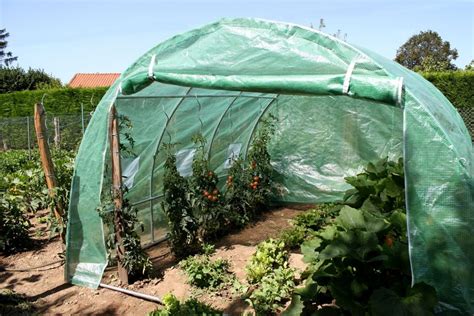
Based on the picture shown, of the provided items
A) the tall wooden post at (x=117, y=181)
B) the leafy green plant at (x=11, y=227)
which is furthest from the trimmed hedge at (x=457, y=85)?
→ the leafy green plant at (x=11, y=227)

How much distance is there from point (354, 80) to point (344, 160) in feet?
16.4

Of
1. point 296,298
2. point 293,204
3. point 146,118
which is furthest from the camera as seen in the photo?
point 293,204

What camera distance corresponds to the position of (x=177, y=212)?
5434 millimetres

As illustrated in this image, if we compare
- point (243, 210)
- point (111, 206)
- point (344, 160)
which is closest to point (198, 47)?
point (111, 206)

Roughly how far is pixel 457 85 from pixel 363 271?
11.0m

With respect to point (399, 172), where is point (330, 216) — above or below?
below

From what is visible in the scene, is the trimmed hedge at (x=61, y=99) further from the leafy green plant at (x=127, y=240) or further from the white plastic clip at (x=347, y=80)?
the white plastic clip at (x=347, y=80)

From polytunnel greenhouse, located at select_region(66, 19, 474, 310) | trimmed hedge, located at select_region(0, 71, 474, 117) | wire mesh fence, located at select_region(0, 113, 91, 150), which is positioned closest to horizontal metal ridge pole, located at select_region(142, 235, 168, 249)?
polytunnel greenhouse, located at select_region(66, 19, 474, 310)

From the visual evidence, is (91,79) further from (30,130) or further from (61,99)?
(30,130)

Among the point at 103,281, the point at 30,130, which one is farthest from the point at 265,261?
the point at 30,130

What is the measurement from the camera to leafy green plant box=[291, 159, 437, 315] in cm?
287

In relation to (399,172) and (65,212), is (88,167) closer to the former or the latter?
(65,212)

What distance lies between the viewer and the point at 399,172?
4914 millimetres

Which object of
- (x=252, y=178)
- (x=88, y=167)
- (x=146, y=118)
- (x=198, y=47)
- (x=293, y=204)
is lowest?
(x=293, y=204)
